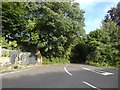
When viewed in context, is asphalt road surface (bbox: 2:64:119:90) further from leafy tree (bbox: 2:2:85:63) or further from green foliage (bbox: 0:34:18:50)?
leafy tree (bbox: 2:2:85:63)

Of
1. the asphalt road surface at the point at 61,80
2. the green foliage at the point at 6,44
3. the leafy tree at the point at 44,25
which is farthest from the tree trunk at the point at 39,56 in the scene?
the asphalt road surface at the point at 61,80

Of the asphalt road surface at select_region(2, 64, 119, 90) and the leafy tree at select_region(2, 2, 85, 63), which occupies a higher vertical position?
the leafy tree at select_region(2, 2, 85, 63)

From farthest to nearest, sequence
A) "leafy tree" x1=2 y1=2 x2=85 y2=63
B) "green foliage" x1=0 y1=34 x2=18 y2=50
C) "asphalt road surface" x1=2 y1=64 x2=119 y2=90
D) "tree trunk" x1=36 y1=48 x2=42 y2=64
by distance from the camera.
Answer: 1. "tree trunk" x1=36 y1=48 x2=42 y2=64
2. "leafy tree" x1=2 y1=2 x2=85 y2=63
3. "green foliage" x1=0 y1=34 x2=18 y2=50
4. "asphalt road surface" x1=2 y1=64 x2=119 y2=90

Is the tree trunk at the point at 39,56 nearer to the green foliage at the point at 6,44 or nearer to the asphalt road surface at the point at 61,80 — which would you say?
the green foliage at the point at 6,44

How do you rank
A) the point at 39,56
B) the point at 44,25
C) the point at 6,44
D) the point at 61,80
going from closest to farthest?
the point at 61,80, the point at 6,44, the point at 39,56, the point at 44,25

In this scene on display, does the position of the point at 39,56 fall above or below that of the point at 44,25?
below

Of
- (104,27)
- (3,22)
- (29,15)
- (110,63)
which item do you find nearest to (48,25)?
(29,15)

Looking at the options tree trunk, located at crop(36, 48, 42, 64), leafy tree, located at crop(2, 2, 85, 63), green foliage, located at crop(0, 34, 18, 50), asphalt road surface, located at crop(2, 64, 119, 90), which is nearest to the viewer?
asphalt road surface, located at crop(2, 64, 119, 90)

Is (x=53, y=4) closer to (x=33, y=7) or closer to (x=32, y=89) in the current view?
(x=33, y=7)

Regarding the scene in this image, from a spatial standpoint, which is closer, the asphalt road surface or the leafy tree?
the asphalt road surface

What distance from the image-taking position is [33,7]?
150 feet

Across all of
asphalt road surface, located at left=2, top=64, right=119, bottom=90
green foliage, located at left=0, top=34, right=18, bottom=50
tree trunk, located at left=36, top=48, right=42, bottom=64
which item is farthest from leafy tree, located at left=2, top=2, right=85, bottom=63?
asphalt road surface, located at left=2, top=64, right=119, bottom=90

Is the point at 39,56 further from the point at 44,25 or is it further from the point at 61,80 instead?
the point at 61,80

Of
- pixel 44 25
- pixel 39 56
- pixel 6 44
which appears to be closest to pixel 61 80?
pixel 6 44
